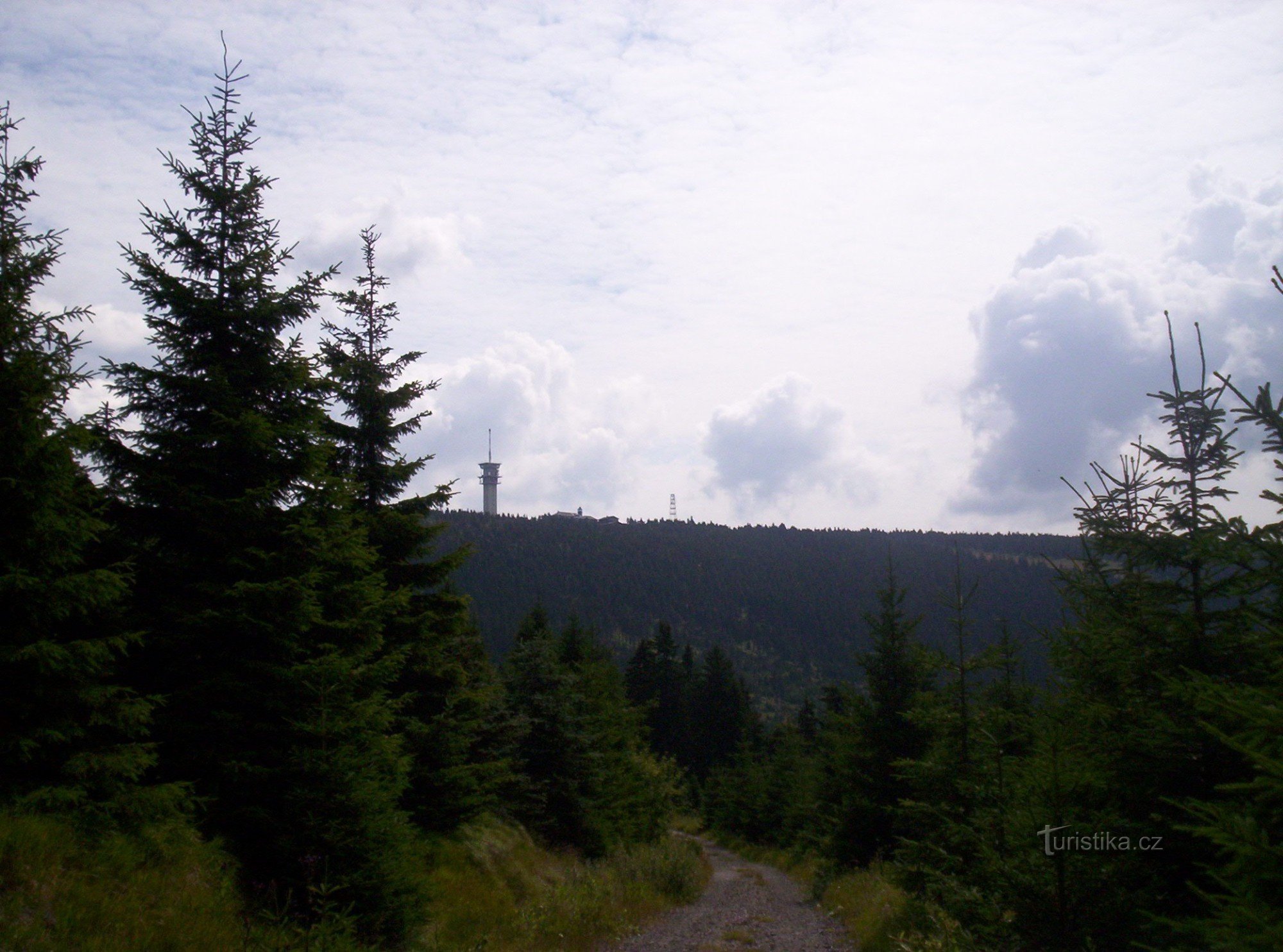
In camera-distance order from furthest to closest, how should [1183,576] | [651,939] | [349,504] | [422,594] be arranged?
[422,594] → [651,939] → [349,504] → [1183,576]

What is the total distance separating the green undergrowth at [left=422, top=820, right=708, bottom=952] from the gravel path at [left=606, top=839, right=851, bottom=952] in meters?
0.68

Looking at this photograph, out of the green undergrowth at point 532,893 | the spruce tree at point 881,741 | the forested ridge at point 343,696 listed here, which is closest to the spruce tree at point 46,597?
→ the forested ridge at point 343,696

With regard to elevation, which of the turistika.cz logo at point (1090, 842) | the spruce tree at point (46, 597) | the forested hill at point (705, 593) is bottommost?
the forested hill at point (705, 593)

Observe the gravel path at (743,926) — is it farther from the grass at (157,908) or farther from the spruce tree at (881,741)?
the spruce tree at (881,741)

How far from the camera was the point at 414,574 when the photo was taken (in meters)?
15.9

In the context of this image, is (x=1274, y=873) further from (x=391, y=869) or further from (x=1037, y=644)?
(x=391, y=869)

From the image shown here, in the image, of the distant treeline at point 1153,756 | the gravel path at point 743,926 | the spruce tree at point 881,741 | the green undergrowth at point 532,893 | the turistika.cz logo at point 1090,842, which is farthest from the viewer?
the spruce tree at point 881,741

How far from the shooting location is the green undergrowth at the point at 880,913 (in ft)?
35.0

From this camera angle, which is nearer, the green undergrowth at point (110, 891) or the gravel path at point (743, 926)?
the green undergrowth at point (110, 891)

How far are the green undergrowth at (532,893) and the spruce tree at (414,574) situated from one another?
1.30m

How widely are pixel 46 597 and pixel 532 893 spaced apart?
→ 44.0 ft

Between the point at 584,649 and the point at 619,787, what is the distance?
7.89 metres

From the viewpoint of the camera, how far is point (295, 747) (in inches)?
371

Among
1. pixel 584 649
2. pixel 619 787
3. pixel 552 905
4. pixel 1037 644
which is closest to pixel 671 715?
pixel 584 649
